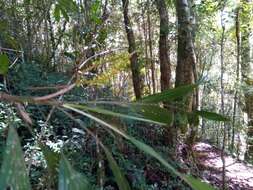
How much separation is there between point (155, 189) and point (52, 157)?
3.29 m

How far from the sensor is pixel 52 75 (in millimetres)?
5809

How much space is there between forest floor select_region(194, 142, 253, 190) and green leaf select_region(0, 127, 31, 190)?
4657mm

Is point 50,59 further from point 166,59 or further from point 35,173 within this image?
point 35,173

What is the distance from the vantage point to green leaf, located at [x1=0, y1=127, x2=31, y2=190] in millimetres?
715

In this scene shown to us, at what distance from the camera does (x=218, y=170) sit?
6145 mm

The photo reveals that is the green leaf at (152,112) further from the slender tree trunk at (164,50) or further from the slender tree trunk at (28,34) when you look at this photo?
the slender tree trunk at (164,50)

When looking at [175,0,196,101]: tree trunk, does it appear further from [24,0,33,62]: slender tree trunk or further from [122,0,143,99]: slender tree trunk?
[24,0,33,62]: slender tree trunk

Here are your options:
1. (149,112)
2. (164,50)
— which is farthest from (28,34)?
(149,112)

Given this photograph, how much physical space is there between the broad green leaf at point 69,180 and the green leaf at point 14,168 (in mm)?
74

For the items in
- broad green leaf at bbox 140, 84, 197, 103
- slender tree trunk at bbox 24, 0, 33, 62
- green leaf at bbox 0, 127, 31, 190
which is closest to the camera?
green leaf at bbox 0, 127, 31, 190

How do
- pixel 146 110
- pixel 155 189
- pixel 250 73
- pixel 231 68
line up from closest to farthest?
pixel 146 110, pixel 155 189, pixel 250 73, pixel 231 68

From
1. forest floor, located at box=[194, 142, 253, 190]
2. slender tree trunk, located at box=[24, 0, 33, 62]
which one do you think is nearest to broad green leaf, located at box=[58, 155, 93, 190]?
forest floor, located at box=[194, 142, 253, 190]

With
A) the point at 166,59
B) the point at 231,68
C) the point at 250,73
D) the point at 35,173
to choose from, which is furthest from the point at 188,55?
the point at 231,68

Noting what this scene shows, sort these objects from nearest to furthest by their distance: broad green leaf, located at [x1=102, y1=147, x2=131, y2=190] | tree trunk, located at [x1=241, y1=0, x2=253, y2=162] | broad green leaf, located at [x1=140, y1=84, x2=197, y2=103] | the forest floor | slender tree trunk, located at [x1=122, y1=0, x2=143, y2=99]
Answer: broad green leaf, located at [x1=102, y1=147, x2=131, y2=190] → broad green leaf, located at [x1=140, y1=84, x2=197, y2=103] → the forest floor → slender tree trunk, located at [x1=122, y1=0, x2=143, y2=99] → tree trunk, located at [x1=241, y1=0, x2=253, y2=162]
